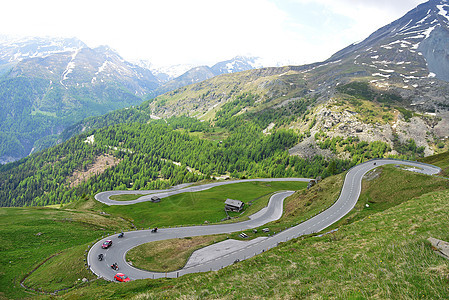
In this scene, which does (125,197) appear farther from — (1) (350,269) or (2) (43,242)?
(1) (350,269)

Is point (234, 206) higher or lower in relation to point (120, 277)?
lower

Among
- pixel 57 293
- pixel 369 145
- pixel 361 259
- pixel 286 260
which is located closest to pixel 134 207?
pixel 57 293

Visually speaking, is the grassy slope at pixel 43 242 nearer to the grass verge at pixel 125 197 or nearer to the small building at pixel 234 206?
the grass verge at pixel 125 197

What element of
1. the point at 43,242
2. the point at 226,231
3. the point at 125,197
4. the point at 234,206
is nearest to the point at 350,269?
the point at 226,231

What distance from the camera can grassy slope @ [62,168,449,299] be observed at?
16625 mm

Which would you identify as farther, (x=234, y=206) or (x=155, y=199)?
(x=155, y=199)

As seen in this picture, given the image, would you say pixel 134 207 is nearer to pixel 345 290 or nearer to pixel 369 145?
pixel 345 290

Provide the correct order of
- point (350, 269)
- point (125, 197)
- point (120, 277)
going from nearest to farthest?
point (350, 269) < point (120, 277) < point (125, 197)

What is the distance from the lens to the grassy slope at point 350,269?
16625 millimetres

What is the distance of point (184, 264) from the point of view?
43094mm

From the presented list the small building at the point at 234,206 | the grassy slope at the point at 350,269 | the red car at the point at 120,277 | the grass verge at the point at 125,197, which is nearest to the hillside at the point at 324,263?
the grassy slope at the point at 350,269

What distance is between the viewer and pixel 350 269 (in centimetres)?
2169

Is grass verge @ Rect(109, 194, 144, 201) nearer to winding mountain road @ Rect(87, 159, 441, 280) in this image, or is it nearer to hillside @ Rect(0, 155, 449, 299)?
hillside @ Rect(0, 155, 449, 299)

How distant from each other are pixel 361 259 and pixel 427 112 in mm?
239968
